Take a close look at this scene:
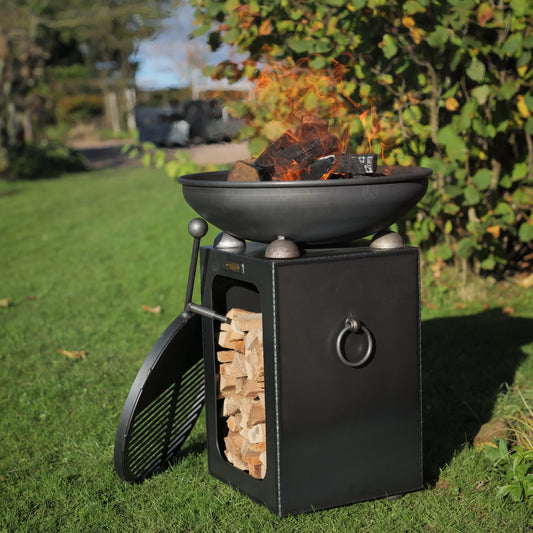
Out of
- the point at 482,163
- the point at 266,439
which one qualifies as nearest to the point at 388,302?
the point at 266,439

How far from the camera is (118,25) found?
2622 cm

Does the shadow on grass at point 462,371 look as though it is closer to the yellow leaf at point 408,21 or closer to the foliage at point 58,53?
the yellow leaf at point 408,21

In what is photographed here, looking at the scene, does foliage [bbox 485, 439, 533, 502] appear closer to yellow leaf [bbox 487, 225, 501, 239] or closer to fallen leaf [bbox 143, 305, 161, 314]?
yellow leaf [bbox 487, 225, 501, 239]

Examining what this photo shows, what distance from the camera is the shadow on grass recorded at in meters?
3.09

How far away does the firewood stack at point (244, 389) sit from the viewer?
256 cm

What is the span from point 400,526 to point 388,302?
745 mm

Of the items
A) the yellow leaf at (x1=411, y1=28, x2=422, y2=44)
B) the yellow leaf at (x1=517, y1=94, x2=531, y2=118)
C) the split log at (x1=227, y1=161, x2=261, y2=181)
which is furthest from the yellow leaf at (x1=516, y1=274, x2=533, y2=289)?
the split log at (x1=227, y1=161, x2=261, y2=181)

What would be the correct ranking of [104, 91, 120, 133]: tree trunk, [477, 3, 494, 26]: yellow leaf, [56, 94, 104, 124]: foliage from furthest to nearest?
[104, 91, 120, 133]: tree trunk, [56, 94, 104, 124]: foliage, [477, 3, 494, 26]: yellow leaf

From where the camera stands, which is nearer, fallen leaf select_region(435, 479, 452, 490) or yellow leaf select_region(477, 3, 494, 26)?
fallen leaf select_region(435, 479, 452, 490)

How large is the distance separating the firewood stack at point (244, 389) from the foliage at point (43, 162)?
39.8 feet

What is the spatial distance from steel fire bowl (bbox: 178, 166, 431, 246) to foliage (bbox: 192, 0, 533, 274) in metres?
1.44

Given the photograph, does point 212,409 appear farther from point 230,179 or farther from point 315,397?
point 230,179

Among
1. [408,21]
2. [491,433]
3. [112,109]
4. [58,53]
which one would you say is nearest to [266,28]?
[408,21]

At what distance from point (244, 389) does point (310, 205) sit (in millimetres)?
761
